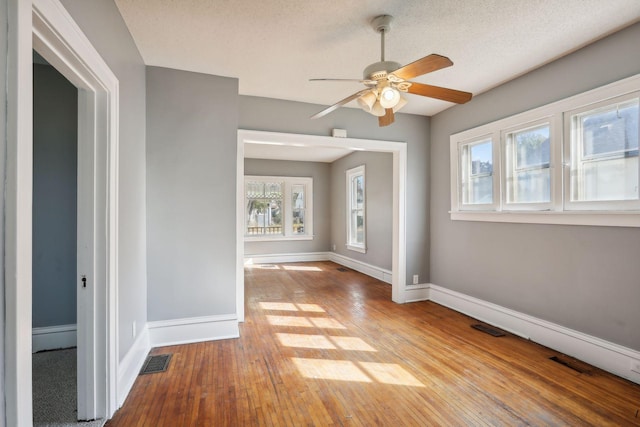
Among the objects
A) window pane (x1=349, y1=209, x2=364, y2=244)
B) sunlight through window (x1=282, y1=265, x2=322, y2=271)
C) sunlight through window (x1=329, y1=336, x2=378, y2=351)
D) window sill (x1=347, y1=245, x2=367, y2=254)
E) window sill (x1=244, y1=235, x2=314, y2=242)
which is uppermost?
window pane (x1=349, y1=209, x2=364, y2=244)

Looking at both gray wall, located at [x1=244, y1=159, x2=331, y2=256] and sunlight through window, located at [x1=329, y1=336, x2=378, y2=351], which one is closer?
sunlight through window, located at [x1=329, y1=336, x2=378, y2=351]

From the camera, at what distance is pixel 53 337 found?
9.41 ft

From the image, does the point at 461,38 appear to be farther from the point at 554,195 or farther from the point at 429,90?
the point at 554,195

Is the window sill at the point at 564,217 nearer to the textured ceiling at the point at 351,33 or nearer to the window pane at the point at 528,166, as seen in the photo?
the window pane at the point at 528,166

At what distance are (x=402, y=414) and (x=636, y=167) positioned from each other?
2.46 m

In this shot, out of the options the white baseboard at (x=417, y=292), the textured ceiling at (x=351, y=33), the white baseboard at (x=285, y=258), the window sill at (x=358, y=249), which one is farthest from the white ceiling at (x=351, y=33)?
the white baseboard at (x=285, y=258)

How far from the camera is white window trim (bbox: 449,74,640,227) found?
242 centimetres

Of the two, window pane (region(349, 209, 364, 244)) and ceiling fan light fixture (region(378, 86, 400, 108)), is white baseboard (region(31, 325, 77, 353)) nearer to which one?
ceiling fan light fixture (region(378, 86, 400, 108))

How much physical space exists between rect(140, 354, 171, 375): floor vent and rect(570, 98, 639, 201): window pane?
3.78m

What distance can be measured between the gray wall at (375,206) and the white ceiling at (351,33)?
2602 millimetres

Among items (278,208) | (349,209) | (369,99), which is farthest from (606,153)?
(278,208)

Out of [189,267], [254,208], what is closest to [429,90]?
[189,267]

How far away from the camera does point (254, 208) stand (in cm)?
779

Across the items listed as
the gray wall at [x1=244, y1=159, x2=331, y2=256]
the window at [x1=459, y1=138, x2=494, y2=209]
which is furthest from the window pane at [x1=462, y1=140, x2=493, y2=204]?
the gray wall at [x1=244, y1=159, x2=331, y2=256]
